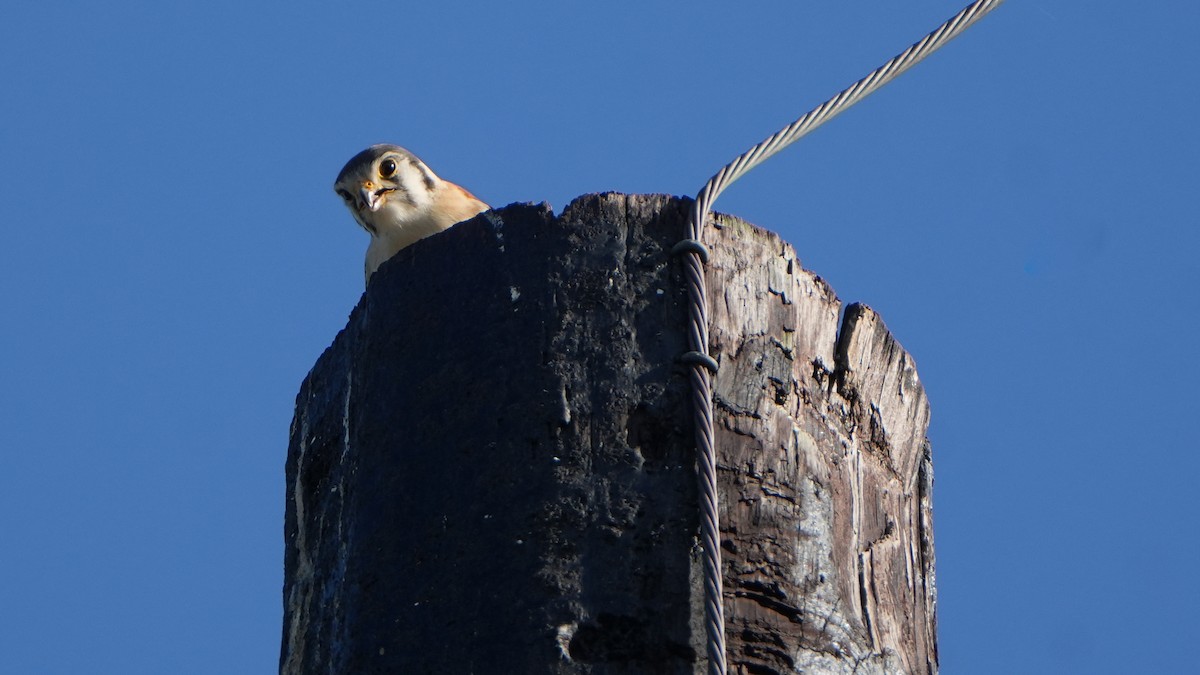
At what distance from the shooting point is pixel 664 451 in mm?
2846

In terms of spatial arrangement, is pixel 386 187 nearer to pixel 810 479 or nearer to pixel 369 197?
pixel 369 197

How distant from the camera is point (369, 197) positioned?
22.1 ft

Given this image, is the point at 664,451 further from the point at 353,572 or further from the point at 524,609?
the point at 353,572

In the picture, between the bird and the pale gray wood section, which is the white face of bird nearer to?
the bird

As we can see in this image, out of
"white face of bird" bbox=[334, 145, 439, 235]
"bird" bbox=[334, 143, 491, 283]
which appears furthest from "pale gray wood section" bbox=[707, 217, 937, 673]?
"white face of bird" bbox=[334, 145, 439, 235]

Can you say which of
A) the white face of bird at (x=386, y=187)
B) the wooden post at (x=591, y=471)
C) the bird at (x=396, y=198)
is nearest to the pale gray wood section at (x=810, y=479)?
the wooden post at (x=591, y=471)

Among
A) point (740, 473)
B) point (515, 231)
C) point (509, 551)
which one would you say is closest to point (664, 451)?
point (740, 473)

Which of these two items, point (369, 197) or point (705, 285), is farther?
point (369, 197)

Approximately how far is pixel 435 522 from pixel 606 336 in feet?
1.57

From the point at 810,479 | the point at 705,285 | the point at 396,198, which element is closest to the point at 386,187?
the point at 396,198

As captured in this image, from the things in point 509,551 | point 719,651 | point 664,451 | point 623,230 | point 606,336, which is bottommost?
point 719,651

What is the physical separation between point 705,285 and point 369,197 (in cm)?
396

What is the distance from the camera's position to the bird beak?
22.1ft

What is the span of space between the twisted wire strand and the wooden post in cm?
5
